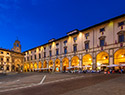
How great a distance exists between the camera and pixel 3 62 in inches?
2085

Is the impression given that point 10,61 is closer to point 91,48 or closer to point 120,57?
point 91,48

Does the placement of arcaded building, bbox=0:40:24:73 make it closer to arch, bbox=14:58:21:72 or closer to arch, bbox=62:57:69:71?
arch, bbox=14:58:21:72

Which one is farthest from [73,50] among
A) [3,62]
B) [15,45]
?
[15,45]

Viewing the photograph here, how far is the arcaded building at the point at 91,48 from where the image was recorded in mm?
26828

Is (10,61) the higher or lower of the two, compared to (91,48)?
lower

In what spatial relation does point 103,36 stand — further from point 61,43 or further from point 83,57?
point 61,43

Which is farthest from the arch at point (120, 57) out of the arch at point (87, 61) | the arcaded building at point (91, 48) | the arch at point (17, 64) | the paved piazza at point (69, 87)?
the arch at point (17, 64)

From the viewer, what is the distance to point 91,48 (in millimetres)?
31859

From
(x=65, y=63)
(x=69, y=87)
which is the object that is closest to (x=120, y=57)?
(x=65, y=63)

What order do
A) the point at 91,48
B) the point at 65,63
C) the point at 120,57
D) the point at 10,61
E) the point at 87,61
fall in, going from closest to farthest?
the point at 120,57
the point at 91,48
the point at 87,61
the point at 65,63
the point at 10,61

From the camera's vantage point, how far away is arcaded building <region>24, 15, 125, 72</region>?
26.8 m

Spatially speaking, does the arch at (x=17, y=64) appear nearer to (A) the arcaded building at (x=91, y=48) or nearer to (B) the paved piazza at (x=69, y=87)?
(A) the arcaded building at (x=91, y=48)

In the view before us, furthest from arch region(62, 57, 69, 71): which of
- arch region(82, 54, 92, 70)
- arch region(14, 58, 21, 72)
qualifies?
arch region(14, 58, 21, 72)

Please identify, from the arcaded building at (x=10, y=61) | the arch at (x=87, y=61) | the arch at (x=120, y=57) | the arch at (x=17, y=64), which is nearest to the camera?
the arch at (x=120, y=57)
